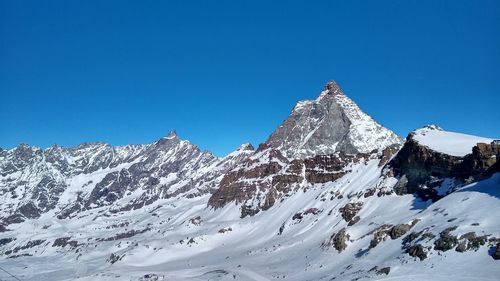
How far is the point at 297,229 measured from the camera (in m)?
124

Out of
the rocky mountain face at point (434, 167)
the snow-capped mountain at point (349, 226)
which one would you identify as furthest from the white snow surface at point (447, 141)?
the rocky mountain face at point (434, 167)

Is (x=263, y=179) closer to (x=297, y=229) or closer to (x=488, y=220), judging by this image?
(x=297, y=229)

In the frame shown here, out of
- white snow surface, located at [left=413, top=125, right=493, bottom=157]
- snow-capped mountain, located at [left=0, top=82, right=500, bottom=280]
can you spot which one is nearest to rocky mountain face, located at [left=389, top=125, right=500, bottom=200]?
snow-capped mountain, located at [left=0, top=82, right=500, bottom=280]

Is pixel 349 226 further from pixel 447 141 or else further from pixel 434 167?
pixel 447 141

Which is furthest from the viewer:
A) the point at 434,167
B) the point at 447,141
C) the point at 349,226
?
the point at 447,141

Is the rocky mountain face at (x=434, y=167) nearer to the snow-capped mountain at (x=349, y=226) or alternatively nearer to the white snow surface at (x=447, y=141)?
the snow-capped mountain at (x=349, y=226)

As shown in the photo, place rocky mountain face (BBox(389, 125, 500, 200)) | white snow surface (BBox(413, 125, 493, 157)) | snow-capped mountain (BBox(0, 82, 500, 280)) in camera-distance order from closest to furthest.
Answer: snow-capped mountain (BBox(0, 82, 500, 280)) → rocky mountain face (BBox(389, 125, 500, 200)) → white snow surface (BBox(413, 125, 493, 157))

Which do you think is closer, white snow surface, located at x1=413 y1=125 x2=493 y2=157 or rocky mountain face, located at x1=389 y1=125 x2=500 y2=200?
rocky mountain face, located at x1=389 y1=125 x2=500 y2=200

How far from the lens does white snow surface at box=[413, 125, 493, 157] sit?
98.1 metres

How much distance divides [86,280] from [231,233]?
2024 inches

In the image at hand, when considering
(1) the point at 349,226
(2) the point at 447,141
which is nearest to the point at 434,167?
(2) the point at 447,141

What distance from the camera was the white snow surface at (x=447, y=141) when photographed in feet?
322

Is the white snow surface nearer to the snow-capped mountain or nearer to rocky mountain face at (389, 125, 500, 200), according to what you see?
the snow-capped mountain

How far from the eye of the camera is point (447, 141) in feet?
350
